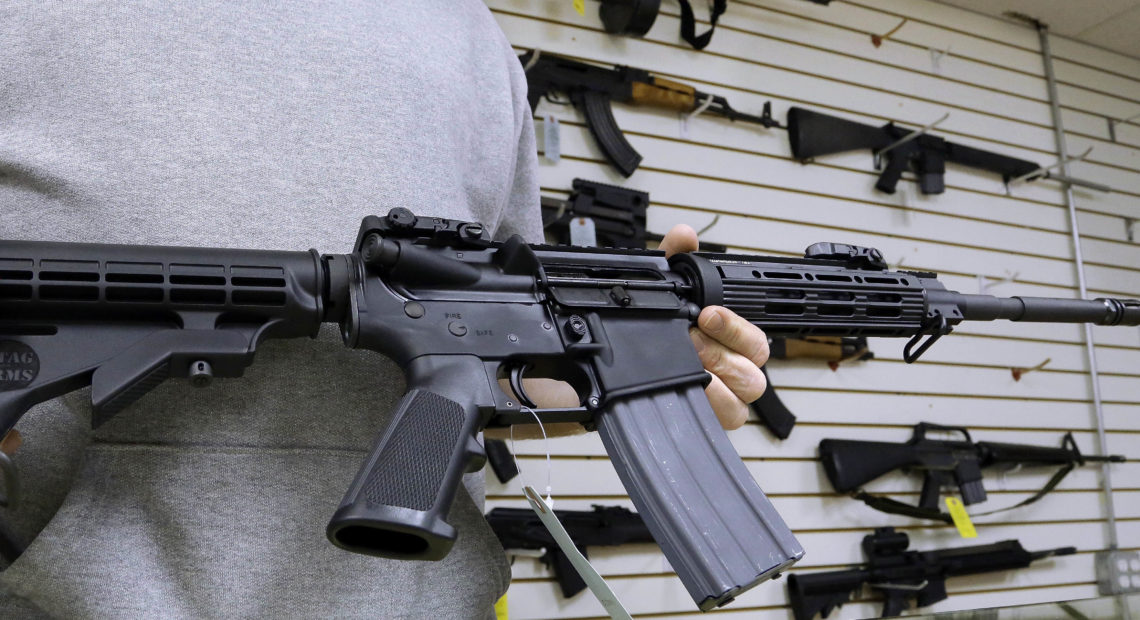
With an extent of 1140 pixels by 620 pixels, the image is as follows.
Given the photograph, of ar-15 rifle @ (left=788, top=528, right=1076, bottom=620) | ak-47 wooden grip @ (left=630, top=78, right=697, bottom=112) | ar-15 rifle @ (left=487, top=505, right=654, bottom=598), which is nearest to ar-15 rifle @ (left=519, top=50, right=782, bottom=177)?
ak-47 wooden grip @ (left=630, top=78, right=697, bottom=112)

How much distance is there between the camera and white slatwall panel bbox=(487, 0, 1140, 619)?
274 centimetres

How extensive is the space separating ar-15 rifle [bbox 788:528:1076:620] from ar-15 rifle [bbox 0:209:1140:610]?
5.47ft

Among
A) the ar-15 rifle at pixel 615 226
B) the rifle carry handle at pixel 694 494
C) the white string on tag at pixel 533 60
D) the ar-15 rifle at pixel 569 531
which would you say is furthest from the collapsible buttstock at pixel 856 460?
the rifle carry handle at pixel 694 494

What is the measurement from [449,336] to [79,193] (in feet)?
1.39

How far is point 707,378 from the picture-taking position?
1.15 m

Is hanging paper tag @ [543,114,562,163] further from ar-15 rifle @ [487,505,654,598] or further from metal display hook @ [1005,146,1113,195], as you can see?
metal display hook @ [1005,146,1113,195]

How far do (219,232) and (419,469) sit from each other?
35 centimetres

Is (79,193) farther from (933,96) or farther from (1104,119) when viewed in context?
(1104,119)

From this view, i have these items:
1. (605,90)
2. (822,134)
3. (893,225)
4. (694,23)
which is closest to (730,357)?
(605,90)

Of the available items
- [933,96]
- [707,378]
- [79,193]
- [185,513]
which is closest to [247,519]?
[185,513]

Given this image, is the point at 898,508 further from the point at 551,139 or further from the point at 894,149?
the point at 551,139

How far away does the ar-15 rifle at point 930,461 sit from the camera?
2.88 m

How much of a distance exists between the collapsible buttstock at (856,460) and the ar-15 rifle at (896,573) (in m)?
0.23

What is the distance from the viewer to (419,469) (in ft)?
2.85
